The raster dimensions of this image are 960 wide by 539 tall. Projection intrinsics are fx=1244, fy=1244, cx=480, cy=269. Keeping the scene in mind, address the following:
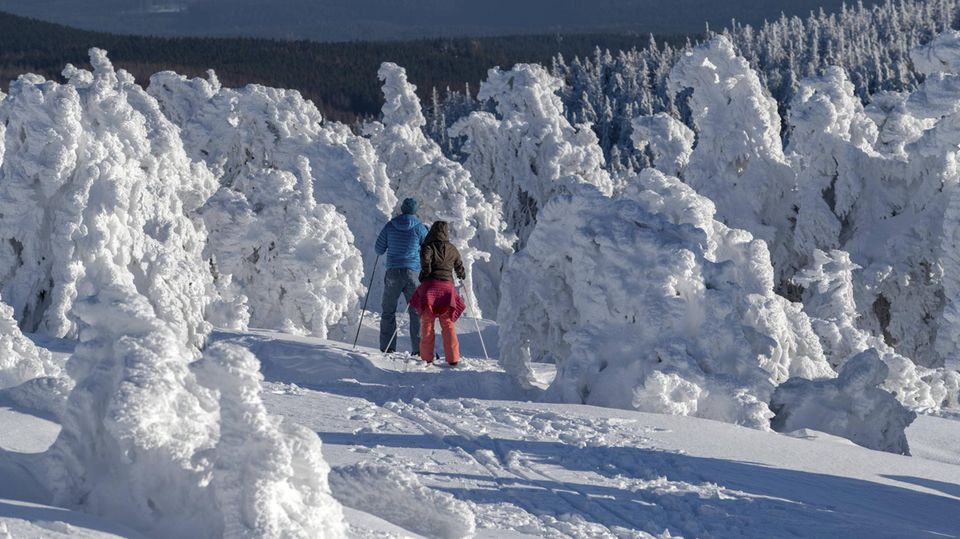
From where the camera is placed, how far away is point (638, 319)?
36.8 feet

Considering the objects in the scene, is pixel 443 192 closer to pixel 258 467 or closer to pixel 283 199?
pixel 283 199

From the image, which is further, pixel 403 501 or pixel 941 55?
pixel 941 55

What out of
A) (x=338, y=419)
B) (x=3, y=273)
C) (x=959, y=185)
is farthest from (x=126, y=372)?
(x=959, y=185)

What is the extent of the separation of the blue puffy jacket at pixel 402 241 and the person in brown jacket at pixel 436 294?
2.07ft

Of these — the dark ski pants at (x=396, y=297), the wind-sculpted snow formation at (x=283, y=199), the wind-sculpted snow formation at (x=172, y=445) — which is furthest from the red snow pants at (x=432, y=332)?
the wind-sculpted snow formation at (x=283, y=199)

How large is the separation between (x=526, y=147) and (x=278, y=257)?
62.1 ft

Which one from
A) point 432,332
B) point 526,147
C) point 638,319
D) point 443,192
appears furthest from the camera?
point 526,147

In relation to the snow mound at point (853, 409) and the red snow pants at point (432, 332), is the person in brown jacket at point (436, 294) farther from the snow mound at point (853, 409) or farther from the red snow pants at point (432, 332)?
the snow mound at point (853, 409)

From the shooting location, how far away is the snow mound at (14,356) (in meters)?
→ 8.90

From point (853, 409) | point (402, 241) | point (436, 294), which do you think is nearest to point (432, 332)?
point (436, 294)

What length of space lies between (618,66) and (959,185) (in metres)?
139

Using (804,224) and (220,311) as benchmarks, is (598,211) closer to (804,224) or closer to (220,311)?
(220,311)

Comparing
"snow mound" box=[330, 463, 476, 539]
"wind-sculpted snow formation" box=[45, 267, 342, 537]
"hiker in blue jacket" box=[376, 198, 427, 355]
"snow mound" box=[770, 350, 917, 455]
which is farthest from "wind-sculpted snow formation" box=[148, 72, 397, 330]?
"wind-sculpted snow formation" box=[45, 267, 342, 537]

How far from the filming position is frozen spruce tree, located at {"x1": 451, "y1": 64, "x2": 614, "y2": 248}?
130ft
